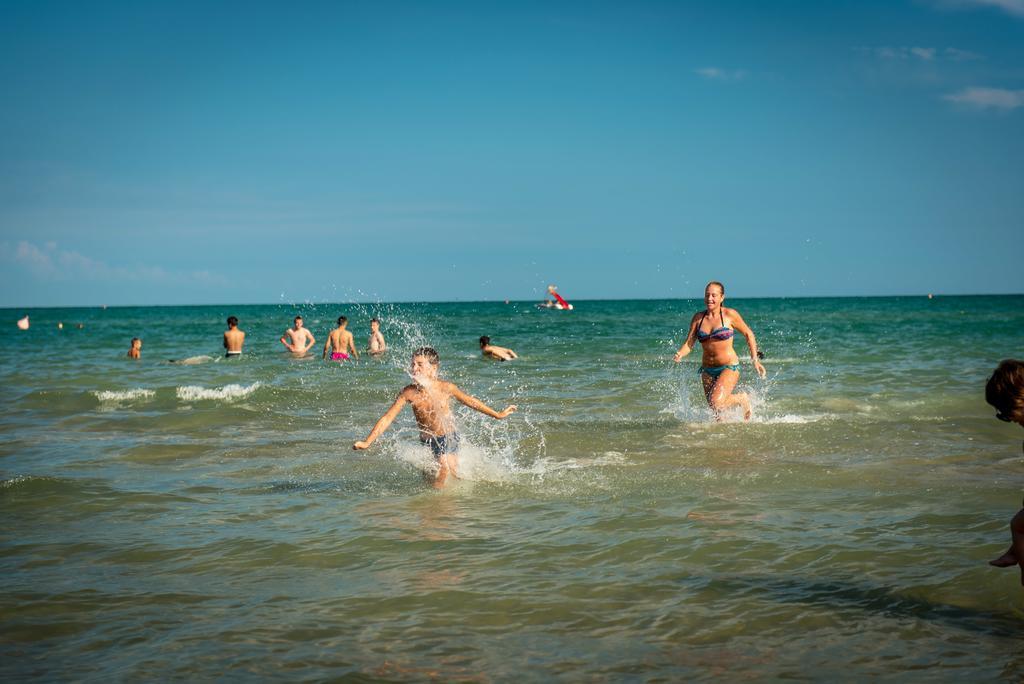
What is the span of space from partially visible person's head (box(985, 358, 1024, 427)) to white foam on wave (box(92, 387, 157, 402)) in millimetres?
14694

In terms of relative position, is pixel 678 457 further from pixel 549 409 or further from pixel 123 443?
pixel 123 443

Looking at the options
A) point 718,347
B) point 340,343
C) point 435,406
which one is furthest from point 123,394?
point 718,347

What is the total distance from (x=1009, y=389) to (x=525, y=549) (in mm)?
3091

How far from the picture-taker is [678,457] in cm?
887

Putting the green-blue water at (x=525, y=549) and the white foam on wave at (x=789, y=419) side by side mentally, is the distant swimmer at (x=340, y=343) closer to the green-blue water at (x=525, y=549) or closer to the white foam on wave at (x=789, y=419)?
the green-blue water at (x=525, y=549)

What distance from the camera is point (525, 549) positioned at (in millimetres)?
5707

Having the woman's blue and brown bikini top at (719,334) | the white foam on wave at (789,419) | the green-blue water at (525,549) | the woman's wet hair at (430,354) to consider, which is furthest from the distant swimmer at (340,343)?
the woman's wet hair at (430,354)

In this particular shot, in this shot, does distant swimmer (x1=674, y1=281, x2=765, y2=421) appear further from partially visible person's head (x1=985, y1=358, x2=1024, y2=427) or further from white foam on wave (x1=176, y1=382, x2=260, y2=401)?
white foam on wave (x1=176, y1=382, x2=260, y2=401)

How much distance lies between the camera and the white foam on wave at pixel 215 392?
15.4 meters

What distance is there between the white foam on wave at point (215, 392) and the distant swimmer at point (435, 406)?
8552 mm

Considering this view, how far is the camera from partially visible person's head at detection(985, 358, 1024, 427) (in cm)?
378

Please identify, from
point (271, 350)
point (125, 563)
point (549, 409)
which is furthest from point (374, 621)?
point (271, 350)

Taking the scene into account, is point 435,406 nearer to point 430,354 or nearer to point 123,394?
point 430,354

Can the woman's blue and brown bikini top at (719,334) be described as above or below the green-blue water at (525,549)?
above
